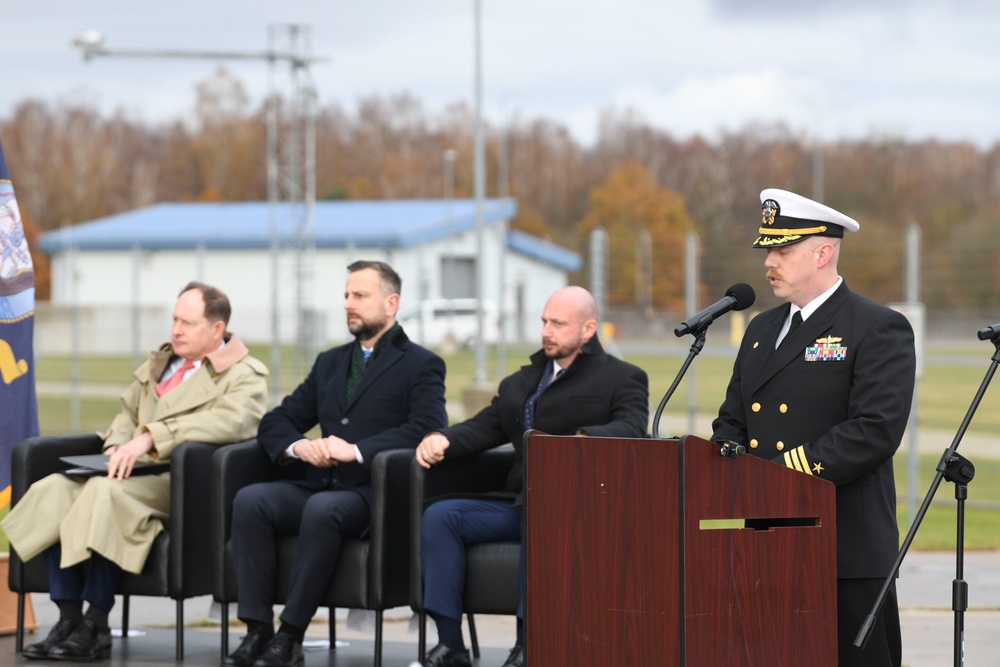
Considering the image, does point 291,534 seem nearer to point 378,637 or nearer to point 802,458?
point 378,637

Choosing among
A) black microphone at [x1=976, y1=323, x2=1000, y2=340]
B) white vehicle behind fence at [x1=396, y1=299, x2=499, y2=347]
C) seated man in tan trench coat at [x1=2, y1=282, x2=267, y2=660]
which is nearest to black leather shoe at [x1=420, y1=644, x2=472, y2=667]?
seated man in tan trench coat at [x1=2, y1=282, x2=267, y2=660]

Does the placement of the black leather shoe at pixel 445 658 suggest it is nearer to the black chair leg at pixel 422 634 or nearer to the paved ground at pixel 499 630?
the black chair leg at pixel 422 634

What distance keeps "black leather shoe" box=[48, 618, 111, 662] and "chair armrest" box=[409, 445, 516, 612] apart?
1.44 metres

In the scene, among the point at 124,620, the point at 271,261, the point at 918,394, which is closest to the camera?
the point at 124,620

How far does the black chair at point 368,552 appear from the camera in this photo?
573cm

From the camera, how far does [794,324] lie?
4355 mm

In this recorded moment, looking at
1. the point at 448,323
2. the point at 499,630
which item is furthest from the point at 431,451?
the point at 448,323

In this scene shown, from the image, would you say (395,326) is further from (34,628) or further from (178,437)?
(34,628)

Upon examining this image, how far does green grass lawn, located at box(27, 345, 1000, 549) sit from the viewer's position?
11.4 metres

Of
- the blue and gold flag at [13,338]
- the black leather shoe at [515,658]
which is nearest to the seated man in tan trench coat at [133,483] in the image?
the blue and gold flag at [13,338]

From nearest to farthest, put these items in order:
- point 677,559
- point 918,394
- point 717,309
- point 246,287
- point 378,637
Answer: point 677,559 < point 717,309 < point 378,637 < point 918,394 < point 246,287

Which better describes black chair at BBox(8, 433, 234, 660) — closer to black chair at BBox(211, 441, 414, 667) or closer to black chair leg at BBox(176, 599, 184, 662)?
black chair leg at BBox(176, 599, 184, 662)

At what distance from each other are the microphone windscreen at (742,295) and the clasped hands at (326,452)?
2.41m

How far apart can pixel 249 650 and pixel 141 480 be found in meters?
A: 0.92
